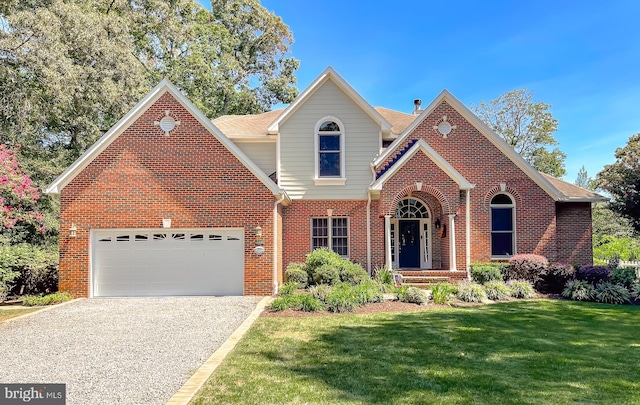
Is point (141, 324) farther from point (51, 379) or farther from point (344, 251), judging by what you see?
point (344, 251)

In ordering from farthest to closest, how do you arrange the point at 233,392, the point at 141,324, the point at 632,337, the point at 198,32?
the point at 198,32 → the point at 141,324 → the point at 632,337 → the point at 233,392

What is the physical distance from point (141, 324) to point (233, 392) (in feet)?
15.7

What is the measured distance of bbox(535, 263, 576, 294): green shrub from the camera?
13151mm

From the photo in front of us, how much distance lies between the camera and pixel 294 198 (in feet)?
49.3

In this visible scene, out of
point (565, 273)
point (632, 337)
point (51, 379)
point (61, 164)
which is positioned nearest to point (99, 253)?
point (51, 379)

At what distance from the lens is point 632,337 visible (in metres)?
7.61

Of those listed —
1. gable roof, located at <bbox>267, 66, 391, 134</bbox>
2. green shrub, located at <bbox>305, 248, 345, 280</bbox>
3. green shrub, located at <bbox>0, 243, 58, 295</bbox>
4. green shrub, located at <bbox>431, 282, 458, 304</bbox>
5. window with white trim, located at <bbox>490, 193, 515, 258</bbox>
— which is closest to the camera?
green shrub, located at <bbox>431, 282, 458, 304</bbox>

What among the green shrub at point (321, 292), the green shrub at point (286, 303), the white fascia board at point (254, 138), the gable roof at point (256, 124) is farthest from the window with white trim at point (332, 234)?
the green shrub at point (286, 303)

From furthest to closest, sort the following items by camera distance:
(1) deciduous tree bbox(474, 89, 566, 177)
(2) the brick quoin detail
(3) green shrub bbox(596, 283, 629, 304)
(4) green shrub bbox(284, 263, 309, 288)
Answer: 1. (1) deciduous tree bbox(474, 89, 566, 177)
2. (4) green shrub bbox(284, 263, 309, 288)
3. (2) the brick quoin detail
4. (3) green shrub bbox(596, 283, 629, 304)

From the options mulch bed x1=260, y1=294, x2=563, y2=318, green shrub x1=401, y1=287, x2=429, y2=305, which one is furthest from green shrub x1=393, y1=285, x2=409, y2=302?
mulch bed x1=260, y1=294, x2=563, y2=318

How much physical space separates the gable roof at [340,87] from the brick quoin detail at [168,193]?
10.8 feet

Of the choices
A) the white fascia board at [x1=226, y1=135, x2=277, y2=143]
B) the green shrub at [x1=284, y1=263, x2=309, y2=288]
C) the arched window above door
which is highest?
the white fascia board at [x1=226, y1=135, x2=277, y2=143]

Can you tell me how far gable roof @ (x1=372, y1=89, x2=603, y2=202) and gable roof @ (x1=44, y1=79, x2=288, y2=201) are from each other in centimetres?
472

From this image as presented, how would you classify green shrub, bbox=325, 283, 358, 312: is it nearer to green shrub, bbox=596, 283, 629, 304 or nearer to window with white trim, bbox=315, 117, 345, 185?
window with white trim, bbox=315, 117, 345, 185
